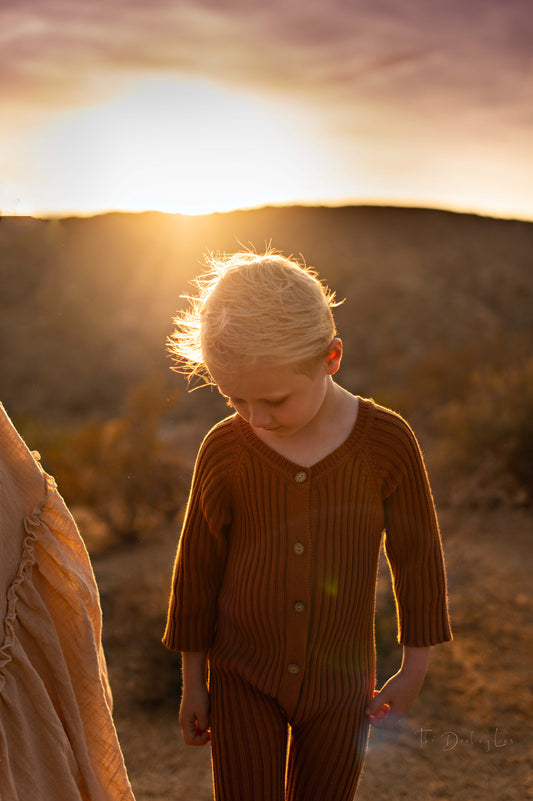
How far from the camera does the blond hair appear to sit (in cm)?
132

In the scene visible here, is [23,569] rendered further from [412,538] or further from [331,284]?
[331,284]

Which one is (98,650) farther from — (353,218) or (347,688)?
(353,218)

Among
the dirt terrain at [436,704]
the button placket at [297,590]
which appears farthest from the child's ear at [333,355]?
the dirt terrain at [436,704]

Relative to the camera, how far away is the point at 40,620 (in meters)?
1.38

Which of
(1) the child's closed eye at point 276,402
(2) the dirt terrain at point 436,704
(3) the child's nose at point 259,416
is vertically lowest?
(2) the dirt terrain at point 436,704

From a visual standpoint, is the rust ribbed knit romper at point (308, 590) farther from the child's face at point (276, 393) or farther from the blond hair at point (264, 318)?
the blond hair at point (264, 318)

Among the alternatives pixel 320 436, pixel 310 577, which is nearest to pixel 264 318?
pixel 320 436

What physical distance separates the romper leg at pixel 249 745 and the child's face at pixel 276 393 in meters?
0.62

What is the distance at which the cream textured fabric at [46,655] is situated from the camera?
4.23 ft

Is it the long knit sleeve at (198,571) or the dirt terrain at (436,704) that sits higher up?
the long knit sleeve at (198,571)

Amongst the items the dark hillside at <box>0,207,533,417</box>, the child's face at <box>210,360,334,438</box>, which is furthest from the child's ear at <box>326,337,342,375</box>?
the dark hillside at <box>0,207,533,417</box>

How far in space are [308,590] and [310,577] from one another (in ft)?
0.09

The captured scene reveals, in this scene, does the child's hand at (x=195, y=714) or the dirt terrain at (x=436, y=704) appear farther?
the dirt terrain at (x=436, y=704)

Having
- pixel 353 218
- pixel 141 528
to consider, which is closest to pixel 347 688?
pixel 141 528
